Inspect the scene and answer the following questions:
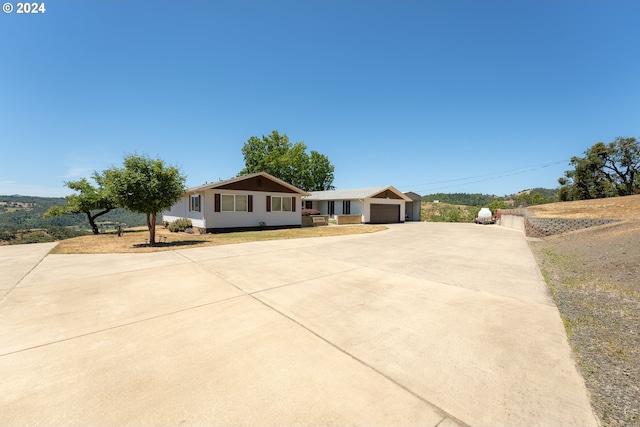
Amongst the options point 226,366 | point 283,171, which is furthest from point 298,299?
point 283,171

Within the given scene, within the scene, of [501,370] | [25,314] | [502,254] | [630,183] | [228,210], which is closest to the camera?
[501,370]

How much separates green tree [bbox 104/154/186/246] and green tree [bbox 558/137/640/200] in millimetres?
47843

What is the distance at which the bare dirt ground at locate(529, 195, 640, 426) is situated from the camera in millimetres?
2559

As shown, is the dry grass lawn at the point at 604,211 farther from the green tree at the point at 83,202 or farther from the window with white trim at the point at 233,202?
the green tree at the point at 83,202

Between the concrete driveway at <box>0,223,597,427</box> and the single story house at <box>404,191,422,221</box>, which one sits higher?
the single story house at <box>404,191,422,221</box>

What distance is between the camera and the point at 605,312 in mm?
4566

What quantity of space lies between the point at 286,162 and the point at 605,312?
4238cm

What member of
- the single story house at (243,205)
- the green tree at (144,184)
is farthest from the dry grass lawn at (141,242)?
the single story house at (243,205)

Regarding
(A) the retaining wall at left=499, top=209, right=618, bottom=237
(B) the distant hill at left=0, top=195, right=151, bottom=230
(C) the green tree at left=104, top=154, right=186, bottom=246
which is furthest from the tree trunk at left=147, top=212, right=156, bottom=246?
(B) the distant hill at left=0, top=195, right=151, bottom=230

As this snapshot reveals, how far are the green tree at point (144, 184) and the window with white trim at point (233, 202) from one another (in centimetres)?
539

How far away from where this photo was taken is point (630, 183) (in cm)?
3350

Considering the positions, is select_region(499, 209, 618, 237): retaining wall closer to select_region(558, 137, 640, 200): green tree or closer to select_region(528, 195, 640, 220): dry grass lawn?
select_region(528, 195, 640, 220): dry grass lawn

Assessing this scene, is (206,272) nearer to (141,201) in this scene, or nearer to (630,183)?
(141,201)

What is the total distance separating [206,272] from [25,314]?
3.22m
